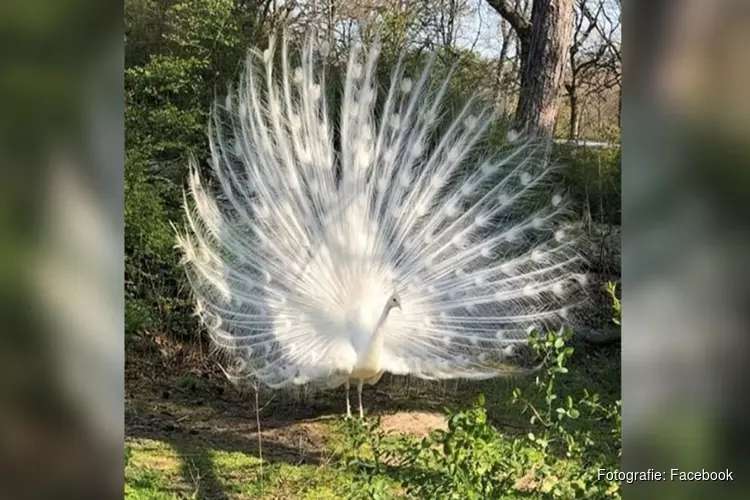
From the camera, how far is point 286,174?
2.07 meters

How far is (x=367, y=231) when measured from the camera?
83.4 inches

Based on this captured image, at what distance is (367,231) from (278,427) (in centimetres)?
76

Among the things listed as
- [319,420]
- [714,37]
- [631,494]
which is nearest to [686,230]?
[714,37]

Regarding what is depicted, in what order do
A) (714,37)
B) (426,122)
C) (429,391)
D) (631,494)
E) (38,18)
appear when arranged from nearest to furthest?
1. (38,18)
2. (714,37)
3. (631,494)
4. (426,122)
5. (429,391)

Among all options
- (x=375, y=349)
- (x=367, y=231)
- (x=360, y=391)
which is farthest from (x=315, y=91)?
(x=360, y=391)

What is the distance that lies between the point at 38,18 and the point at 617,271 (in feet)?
6.31

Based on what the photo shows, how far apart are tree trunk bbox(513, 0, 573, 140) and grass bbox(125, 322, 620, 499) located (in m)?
0.79

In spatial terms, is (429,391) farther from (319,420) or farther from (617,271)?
(617,271)

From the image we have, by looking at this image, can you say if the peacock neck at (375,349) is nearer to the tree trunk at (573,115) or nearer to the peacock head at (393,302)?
the peacock head at (393,302)

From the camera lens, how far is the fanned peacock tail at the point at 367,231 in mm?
2064

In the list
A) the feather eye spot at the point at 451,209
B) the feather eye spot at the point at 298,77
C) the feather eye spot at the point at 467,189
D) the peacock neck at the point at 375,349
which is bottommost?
the peacock neck at the point at 375,349

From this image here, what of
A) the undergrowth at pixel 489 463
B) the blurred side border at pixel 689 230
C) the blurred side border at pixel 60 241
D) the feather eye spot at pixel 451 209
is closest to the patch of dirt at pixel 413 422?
the undergrowth at pixel 489 463

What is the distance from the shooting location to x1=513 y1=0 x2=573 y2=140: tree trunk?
230 cm

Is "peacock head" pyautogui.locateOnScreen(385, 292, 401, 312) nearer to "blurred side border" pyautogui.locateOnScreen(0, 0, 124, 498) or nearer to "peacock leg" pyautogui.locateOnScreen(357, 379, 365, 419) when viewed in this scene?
"peacock leg" pyautogui.locateOnScreen(357, 379, 365, 419)
